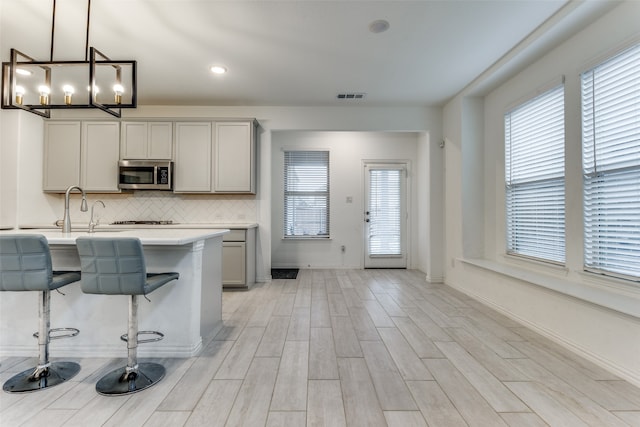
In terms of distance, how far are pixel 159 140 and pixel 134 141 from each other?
0.36 meters

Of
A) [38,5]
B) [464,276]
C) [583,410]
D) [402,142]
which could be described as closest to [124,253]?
[38,5]

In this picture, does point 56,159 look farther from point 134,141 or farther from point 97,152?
point 134,141

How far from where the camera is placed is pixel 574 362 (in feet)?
7.02

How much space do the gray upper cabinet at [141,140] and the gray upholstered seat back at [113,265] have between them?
2999mm

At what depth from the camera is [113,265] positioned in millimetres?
1714

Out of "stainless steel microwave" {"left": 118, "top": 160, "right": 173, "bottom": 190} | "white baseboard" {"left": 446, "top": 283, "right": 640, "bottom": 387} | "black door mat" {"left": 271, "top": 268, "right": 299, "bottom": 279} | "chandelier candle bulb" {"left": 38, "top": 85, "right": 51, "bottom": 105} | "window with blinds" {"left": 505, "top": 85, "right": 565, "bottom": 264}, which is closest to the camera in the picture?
"white baseboard" {"left": 446, "top": 283, "right": 640, "bottom": 387}

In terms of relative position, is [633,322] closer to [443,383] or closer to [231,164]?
[443,383]

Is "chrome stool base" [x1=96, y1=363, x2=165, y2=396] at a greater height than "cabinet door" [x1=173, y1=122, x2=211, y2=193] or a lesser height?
lesser

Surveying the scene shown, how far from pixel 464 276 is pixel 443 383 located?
245 centimetres

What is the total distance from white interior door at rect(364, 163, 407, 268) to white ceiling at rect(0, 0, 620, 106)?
204 cm

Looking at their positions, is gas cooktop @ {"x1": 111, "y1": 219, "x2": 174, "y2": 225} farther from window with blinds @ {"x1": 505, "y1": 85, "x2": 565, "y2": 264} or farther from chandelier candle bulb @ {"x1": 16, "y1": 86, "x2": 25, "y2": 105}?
window with blinds @ {"x1": 505, "y1": 85, "x2": 565, "y2": 264}

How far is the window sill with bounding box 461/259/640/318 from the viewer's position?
2012 mm

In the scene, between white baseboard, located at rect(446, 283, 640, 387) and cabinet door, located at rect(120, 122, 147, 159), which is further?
cabinet door, located at rect(120, 122, 147, 159)

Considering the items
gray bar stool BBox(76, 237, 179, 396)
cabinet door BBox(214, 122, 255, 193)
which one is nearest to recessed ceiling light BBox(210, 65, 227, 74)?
cabinet door BBox(214, 122, 255, 193)
